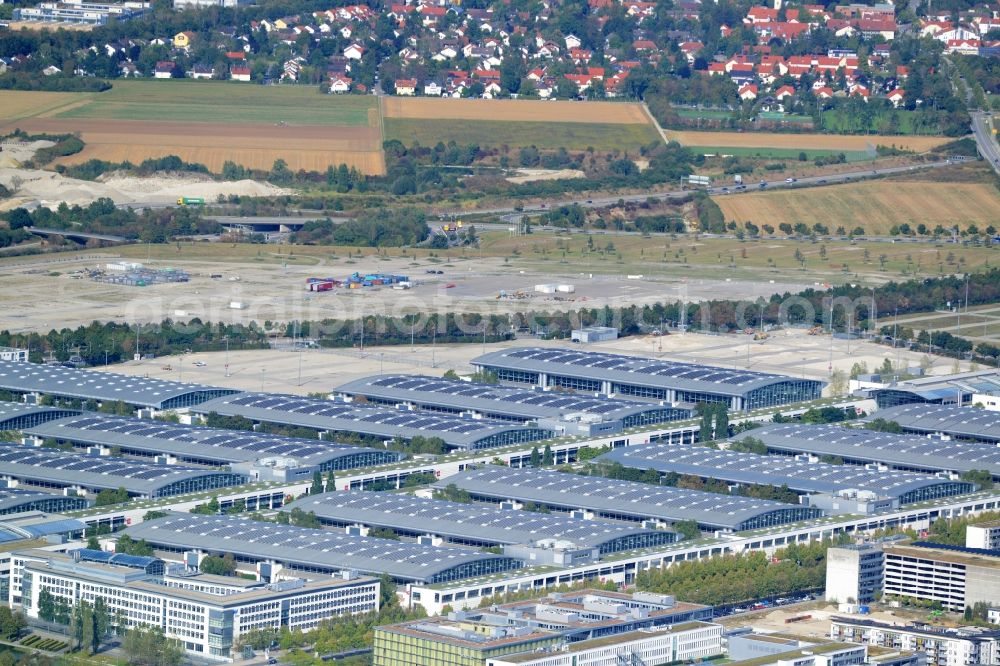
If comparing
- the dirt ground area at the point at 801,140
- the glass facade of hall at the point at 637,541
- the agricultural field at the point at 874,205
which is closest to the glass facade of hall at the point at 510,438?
the glass facade of hall at the point at 637,541

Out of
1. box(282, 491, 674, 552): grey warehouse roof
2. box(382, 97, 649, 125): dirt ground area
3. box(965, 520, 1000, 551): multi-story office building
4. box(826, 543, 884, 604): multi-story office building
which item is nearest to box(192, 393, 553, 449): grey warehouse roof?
Answer: box(282, 491, 674, 552): grey warehouse roof

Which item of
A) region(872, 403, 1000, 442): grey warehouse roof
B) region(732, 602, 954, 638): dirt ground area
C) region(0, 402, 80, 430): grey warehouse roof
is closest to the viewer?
region(732, 602, 954, 638): dirt ground area

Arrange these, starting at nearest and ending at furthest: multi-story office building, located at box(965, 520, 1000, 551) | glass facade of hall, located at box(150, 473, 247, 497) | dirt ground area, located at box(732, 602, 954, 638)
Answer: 1. dirt ground area, located at box(732, 602, 954, 638)
2. multi-story office building, located at box(965, 520, 1000, 551)
3. glass facade of hall, located at box(150, 473, 247, 497)

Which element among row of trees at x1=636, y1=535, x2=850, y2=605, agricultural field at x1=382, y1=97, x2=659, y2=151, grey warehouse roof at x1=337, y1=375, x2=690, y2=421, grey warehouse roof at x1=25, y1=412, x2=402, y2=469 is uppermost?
agricultural field at x1=382, y1=97, x2=659, y2=151

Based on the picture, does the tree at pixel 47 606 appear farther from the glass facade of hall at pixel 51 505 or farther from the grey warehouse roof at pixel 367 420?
the grey warehouse roof at pixel 367 420

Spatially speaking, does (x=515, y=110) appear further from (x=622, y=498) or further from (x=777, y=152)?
(x=622, y=498)

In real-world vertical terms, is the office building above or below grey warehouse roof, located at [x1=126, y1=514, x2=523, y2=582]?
above

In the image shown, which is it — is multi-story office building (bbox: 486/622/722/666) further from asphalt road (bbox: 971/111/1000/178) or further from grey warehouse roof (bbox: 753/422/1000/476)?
asphalt road (bbox: 971/111/1000/178)

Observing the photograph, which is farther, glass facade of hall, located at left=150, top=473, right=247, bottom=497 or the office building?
the office building

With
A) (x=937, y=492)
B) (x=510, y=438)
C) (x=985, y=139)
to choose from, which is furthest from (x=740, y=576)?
(x=985, y=139)
